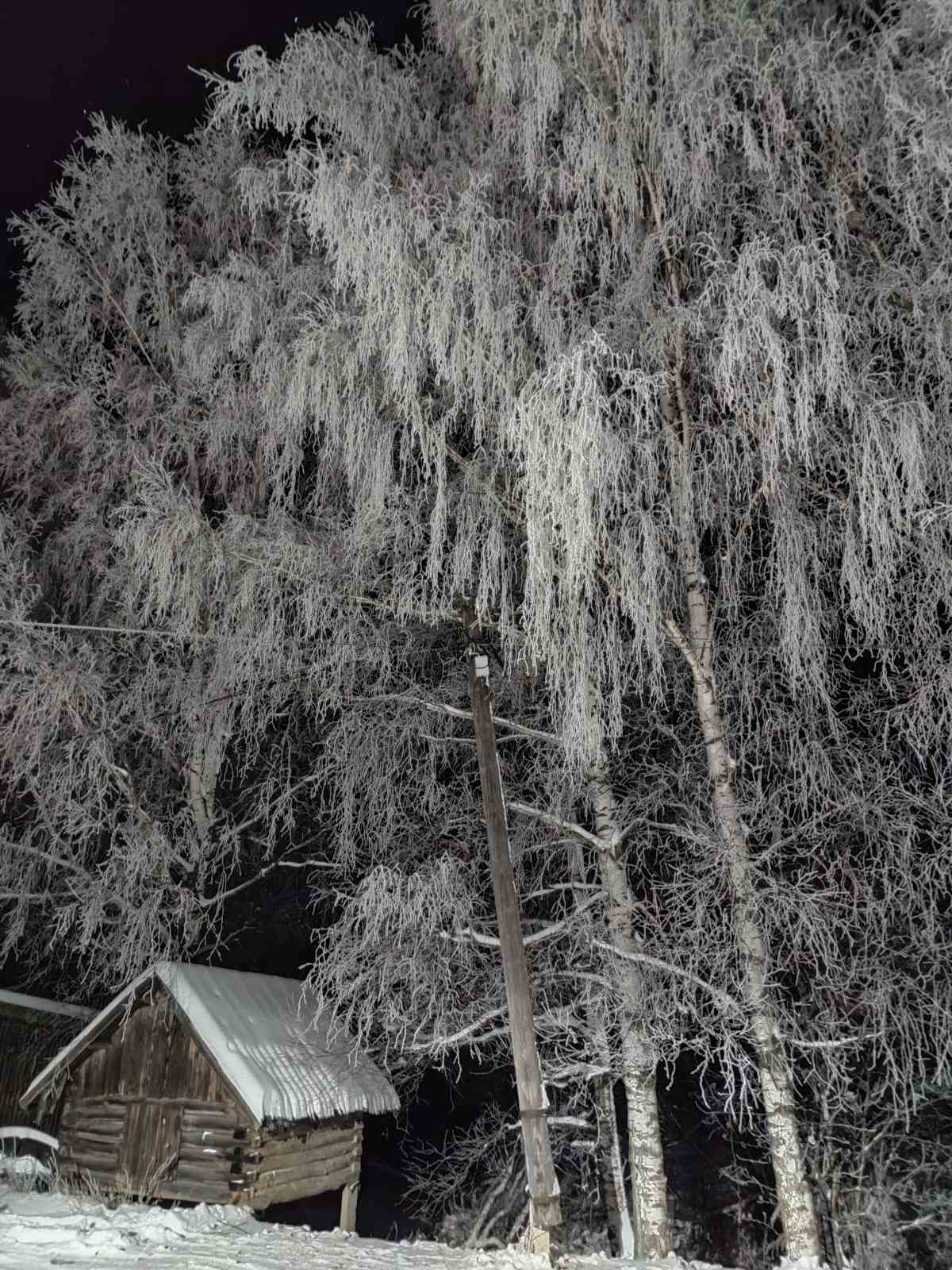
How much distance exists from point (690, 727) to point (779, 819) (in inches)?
76.6

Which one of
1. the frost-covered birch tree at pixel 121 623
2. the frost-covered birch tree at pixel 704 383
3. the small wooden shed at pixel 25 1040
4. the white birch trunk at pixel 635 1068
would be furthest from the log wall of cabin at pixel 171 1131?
the frost-covered birch tree at pixel 704 383

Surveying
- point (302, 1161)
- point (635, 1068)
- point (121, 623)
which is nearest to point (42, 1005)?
point (302, 1161)

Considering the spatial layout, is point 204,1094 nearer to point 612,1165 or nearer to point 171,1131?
point 171,1131

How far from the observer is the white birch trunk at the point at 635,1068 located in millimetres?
8234

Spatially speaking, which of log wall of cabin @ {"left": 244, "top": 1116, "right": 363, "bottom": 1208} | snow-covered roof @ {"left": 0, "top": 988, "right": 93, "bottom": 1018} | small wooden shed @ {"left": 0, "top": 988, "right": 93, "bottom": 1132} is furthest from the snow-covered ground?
small wooden shed @ {"left": 0, "top": 988, "right": 93, "bottom": 1132}

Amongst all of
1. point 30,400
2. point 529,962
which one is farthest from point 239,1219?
point 30,400

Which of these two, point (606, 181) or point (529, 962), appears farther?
point (529, 962)

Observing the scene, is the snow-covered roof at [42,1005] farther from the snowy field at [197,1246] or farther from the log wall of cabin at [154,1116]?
the snowy field at [197,1246]

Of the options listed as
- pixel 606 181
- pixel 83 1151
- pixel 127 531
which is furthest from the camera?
pixel 83 1151

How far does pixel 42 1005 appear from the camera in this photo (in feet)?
46.5

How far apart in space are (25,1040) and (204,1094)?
604 cm

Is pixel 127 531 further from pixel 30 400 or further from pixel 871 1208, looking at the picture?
pixel 871 1208

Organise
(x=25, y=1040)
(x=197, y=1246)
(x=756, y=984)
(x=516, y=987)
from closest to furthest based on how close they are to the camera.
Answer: (x=756, y=984), (x=197, y=1246), (x=516, y=987), (x=25, y=1040)

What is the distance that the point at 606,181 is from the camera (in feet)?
27.7
